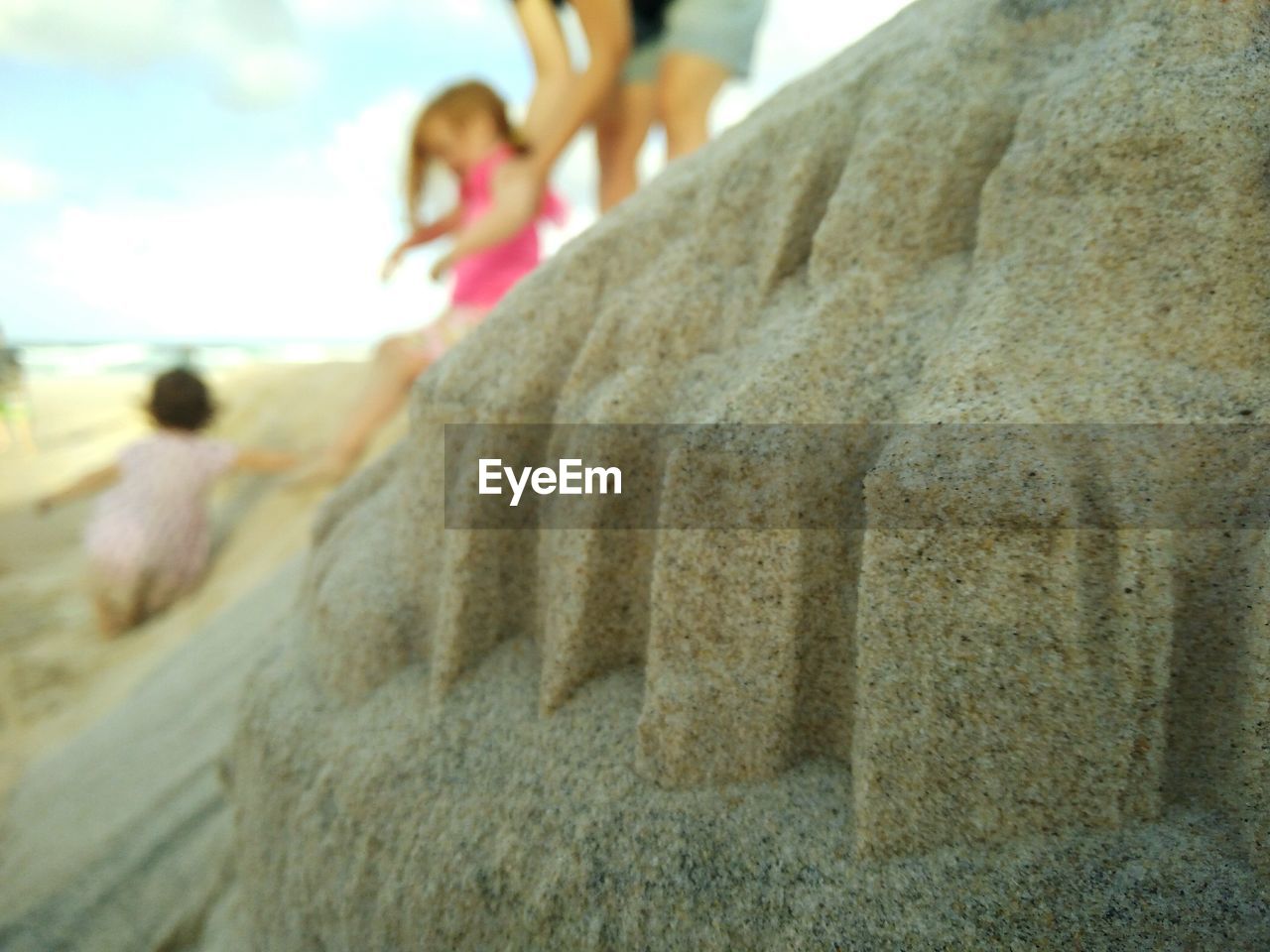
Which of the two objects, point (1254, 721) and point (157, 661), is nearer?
point (1254, 721)

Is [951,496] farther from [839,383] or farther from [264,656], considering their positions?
[264,656]

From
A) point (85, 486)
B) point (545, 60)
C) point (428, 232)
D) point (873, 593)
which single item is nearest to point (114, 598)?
point (85, 486)

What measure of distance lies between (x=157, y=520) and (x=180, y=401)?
19.9 inches

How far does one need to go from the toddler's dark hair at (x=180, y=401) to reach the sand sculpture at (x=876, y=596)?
8.25 ft

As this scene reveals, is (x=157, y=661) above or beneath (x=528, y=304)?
beneath

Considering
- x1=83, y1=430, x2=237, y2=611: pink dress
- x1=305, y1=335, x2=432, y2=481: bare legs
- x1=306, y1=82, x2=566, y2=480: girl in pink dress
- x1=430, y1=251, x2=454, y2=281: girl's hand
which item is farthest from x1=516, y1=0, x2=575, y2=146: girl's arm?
x1=83, y1=430, x2=237, y2=611: pink dress

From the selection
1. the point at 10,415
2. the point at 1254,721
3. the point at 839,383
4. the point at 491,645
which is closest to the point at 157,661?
the point at 491,645

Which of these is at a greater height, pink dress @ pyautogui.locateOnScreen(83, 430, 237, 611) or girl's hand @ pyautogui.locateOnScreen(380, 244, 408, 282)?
girl's hand @ pyautogui.locateOnScreen(380, 244, 408, 282)

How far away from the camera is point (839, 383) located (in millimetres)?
938

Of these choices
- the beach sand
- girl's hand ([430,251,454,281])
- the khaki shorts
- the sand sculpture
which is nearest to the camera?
the sand sculpture

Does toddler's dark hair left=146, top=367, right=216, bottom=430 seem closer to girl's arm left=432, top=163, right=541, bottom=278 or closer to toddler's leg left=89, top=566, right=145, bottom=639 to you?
toddler's leg left=89, top=566, right=145, bottom=639

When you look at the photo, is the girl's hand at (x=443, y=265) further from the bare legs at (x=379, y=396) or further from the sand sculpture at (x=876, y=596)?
the sand sculpture at (x=876, y=596)

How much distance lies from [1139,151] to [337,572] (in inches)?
52.4

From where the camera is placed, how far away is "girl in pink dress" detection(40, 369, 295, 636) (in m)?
3.13
